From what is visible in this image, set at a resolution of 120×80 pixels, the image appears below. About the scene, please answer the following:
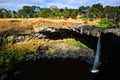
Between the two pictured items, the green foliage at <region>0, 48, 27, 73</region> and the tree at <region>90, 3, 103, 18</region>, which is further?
the tree at <region>90, 3, 103, 18</region>

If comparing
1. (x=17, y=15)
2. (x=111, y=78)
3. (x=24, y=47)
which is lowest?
(x=111, y=78)

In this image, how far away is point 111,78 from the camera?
3077 centimetres

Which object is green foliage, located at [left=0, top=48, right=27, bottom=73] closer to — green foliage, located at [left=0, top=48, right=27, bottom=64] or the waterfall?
green foliage, located at [left=0, top=48, right=27, bottom=64]

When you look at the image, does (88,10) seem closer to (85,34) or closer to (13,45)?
(85,34)

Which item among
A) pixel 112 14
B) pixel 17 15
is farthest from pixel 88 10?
pixel 17 15

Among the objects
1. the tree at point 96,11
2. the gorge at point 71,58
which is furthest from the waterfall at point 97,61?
the tree at point 96,11

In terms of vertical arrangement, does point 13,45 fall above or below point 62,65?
above

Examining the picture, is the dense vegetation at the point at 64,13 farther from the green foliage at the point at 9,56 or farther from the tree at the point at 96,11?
the green foliage at the point at 9,56

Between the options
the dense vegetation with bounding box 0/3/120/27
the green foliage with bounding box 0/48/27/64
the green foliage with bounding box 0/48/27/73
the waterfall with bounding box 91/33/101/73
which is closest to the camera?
the waterfall with bounding box 91/33/101/73

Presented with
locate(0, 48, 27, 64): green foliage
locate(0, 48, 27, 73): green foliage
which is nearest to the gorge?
locate(0, 48, 27, 73): green foliage

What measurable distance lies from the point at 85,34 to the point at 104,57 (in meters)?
6.27

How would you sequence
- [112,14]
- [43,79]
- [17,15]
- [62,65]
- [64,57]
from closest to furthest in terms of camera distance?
[43,79], [62,65], [64,57], [17,15], [112,14]

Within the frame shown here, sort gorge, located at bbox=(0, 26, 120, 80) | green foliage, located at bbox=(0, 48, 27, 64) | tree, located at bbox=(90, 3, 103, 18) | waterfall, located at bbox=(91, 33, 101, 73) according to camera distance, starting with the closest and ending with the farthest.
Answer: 1. gorge, located at bbox=(0, 26, 120, 80)
2. waterfall, located at bbox=(91, 33, 101, 73)
3. green foliage, located at bbox=(0, 48, 27, 64)
4. tree, located at bbox=(90, 3, 103, 18)

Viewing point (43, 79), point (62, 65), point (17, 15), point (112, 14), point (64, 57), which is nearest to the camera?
point (43, 79)
